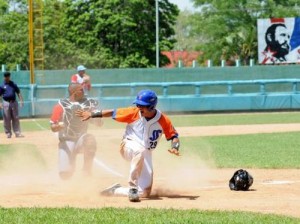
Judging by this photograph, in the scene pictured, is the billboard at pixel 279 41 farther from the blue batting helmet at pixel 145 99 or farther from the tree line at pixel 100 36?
the blue batting helmet at pixel 145 99

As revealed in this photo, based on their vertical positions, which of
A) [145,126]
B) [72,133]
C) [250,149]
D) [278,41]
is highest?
[278,41]

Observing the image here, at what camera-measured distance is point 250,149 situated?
1728 cm

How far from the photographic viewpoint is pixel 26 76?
34.2m

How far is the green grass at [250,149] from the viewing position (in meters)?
14.6

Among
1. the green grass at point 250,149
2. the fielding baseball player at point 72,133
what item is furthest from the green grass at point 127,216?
the green grass at point 250,149

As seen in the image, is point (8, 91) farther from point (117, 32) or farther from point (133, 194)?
point (117, 32)

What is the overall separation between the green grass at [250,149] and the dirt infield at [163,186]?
0.68 meters

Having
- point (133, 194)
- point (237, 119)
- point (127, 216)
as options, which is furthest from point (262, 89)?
point (127, 216)

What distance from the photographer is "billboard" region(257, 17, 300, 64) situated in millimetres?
42469

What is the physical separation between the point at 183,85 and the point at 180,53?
6216 cm

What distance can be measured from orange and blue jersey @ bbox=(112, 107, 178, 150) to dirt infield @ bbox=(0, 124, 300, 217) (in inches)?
29.1

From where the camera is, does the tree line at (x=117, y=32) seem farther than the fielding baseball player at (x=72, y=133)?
Yes

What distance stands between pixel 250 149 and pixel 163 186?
630 centimetres

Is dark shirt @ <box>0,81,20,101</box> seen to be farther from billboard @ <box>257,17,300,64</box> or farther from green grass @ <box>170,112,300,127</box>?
billboard @ <box>257,17,300,64</box>
